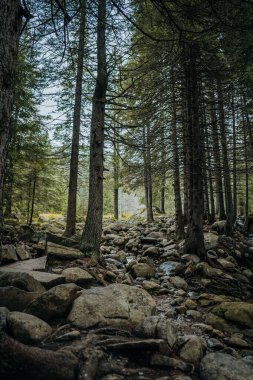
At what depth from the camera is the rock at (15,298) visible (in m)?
3.31

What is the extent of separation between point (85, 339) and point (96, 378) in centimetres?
64

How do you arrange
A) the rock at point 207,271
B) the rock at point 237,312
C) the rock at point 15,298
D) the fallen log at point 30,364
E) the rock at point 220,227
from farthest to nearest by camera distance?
1. the rock at point 220,227
2. the rock at point 207,271
3. the rock at point 237,312
4. the rock at point 15,298
5. the fallen log at point 30,364

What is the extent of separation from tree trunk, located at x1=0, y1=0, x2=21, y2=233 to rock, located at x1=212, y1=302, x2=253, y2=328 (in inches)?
173

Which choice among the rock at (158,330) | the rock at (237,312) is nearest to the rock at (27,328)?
the rock at (158,330)

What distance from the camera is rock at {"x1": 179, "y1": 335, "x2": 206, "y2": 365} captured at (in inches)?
109

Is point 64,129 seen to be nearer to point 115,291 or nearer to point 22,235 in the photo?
point 22,235

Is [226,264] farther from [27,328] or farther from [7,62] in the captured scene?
[7,62]

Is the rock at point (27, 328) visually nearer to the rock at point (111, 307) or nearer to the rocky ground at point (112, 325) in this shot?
the rocky ground at point (112, 325)

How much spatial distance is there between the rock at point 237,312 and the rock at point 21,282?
3.29 meters

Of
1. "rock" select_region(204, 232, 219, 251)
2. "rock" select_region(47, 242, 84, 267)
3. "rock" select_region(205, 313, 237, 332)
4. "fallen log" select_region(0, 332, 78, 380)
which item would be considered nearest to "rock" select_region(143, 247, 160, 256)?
"rock" select_region(204, 232, 219, 251)

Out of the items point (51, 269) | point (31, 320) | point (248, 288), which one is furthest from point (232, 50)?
point (31, 320)

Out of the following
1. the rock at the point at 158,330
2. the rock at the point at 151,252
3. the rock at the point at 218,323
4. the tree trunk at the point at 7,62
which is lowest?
the rock at the point at 218,323

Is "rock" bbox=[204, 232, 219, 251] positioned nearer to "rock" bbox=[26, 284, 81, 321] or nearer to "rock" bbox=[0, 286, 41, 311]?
"rock" bbox=[26, 284, 81, 321]

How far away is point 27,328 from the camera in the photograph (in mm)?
2697
